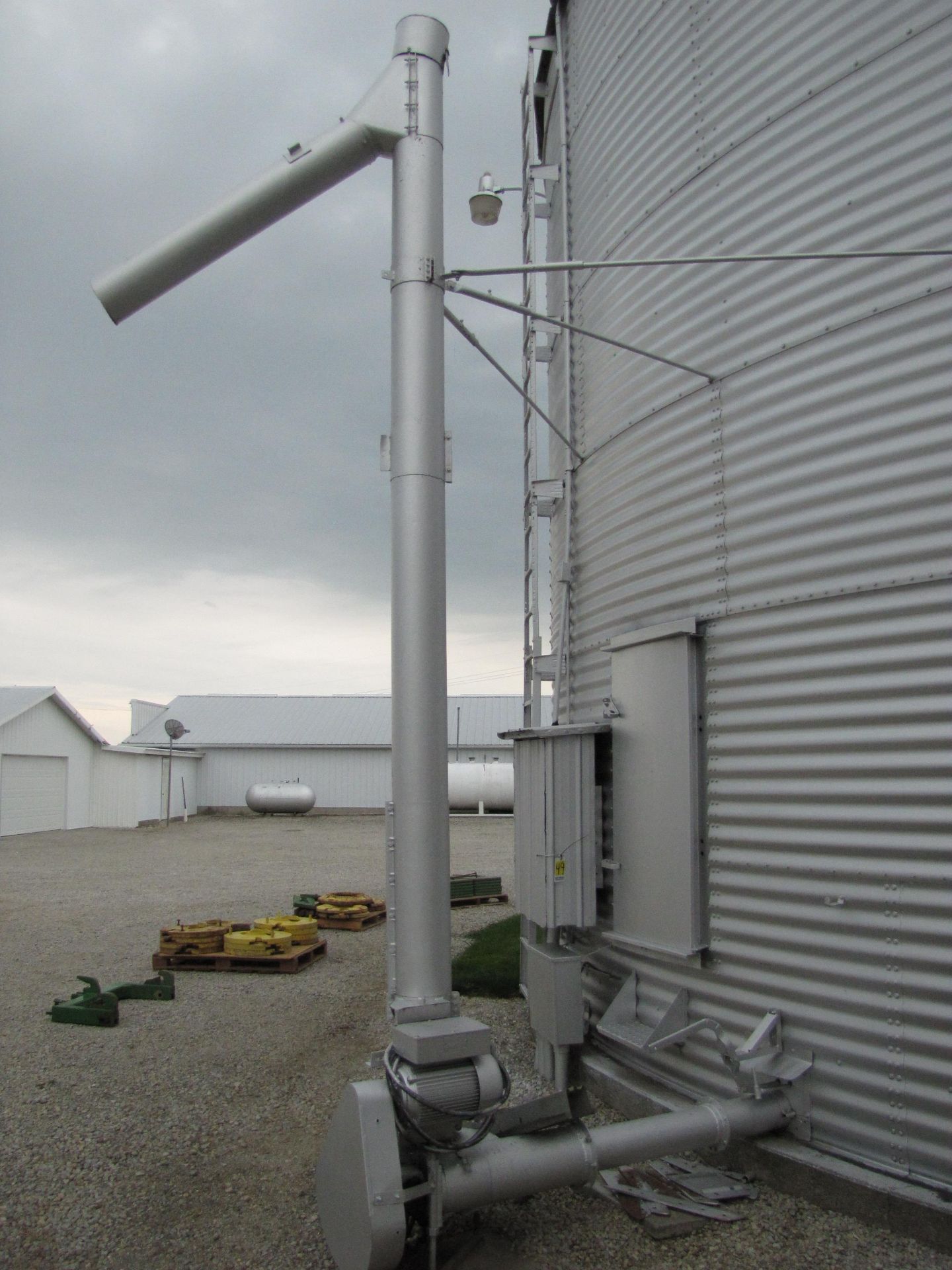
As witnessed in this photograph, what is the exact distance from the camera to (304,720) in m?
43.9

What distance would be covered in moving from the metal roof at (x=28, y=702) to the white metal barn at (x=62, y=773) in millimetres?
22

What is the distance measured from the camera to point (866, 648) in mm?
4801

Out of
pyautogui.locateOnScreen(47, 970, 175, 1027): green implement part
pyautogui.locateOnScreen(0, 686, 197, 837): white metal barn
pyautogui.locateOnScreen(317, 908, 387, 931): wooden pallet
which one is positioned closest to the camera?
pyautogui.locateOnScreen(47, 970, 175, 1027): green implement part

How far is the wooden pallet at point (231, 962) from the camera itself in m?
10.5

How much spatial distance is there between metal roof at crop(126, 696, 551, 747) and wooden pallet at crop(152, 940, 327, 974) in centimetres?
2991

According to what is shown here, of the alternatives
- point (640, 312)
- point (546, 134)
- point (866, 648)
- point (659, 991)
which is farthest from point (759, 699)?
point (546, 134)

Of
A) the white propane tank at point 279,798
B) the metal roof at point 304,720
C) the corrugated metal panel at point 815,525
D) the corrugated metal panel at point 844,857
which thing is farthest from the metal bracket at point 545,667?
the metal roof at point 304,720

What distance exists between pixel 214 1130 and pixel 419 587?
3955 millimetres

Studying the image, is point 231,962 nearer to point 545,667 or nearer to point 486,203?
point 545,667

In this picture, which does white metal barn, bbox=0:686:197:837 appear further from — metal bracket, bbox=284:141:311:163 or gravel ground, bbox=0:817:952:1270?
metal bracket, bbox=284:141:311:163

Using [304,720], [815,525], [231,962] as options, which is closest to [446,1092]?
[815,525]

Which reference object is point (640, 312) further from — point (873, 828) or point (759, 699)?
point (873, 828)

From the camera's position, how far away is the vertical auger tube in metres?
4.99

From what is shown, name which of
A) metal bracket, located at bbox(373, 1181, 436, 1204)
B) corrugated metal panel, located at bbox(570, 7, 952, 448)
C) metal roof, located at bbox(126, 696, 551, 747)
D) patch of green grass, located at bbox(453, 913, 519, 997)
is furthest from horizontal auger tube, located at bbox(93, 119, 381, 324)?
metal roof, located at bbox(126, 696, 551, 747)
